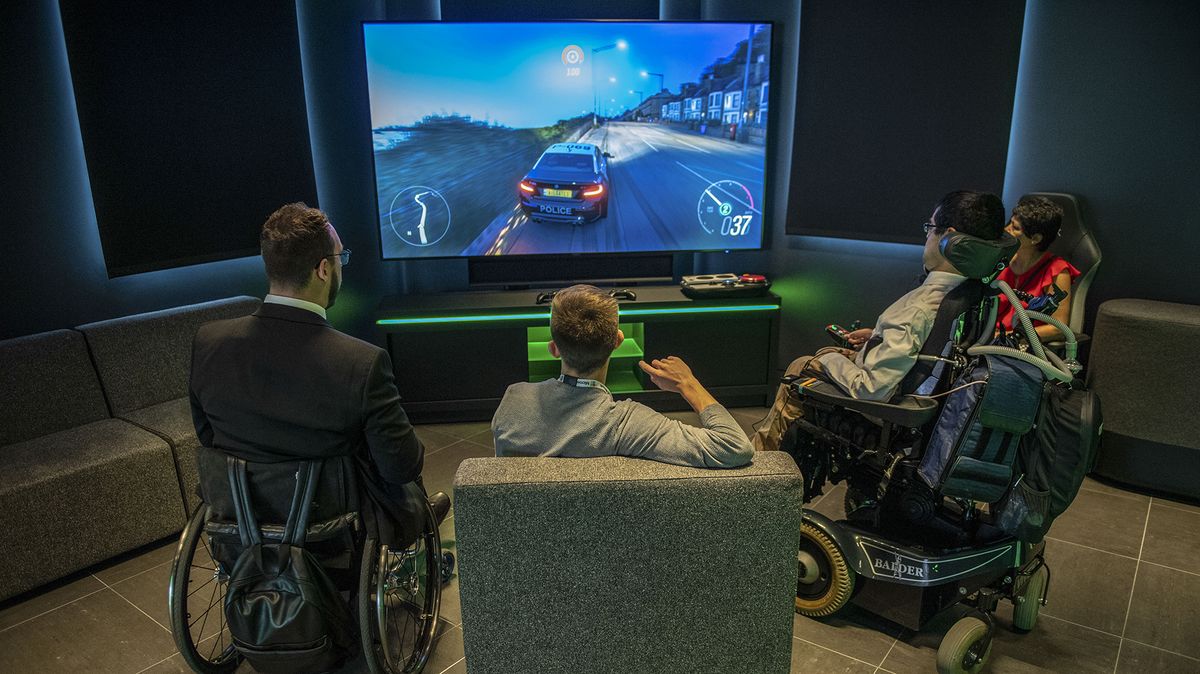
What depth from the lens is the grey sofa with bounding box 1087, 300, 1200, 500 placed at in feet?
10.5

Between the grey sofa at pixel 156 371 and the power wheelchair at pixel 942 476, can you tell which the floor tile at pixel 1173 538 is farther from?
the grey sofa at pixel 156 371

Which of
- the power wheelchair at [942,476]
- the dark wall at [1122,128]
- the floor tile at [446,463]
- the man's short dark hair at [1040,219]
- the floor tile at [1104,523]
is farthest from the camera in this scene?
the floor tile at [446,463]

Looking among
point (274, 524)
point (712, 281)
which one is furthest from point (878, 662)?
point (712, 281)

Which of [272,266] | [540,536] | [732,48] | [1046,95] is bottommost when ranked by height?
[540,536]

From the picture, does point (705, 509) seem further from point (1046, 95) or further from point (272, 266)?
point (1046, 95)

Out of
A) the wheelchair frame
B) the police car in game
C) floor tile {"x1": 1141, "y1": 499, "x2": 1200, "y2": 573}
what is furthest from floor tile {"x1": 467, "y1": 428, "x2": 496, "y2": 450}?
floor tile {"x1": 1141, "y1": 499, "x2": 1200, "y2": 573}

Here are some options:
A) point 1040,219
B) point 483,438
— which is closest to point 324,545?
point 483,438

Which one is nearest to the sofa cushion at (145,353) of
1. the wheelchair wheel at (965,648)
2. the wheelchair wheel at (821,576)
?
the wheelchair wheel at (821,576)

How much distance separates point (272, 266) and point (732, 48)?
3091 mm

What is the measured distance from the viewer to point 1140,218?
11.4ft

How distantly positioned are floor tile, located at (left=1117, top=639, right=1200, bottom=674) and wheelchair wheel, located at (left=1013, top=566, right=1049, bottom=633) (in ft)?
0.83

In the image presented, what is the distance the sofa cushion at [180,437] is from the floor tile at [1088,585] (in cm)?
318

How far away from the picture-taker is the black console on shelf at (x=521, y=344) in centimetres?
411

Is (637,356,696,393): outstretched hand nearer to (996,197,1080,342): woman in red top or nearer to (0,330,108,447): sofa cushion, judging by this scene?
(996,197,1080,342): woman in red top
